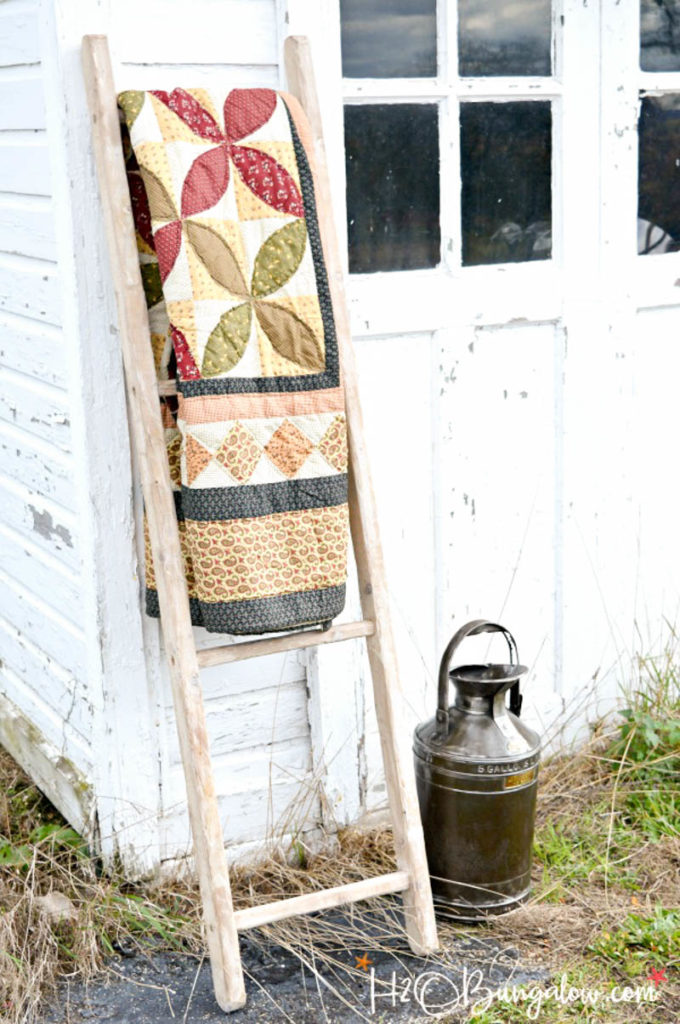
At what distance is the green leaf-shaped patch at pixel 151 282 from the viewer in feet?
9.46

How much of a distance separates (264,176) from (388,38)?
678 mm

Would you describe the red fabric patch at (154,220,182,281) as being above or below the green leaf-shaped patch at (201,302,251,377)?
above

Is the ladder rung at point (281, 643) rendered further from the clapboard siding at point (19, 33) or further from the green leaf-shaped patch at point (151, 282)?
the clapboard siding at point (19, 33)

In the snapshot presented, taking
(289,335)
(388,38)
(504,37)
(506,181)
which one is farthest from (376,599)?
(504,37)

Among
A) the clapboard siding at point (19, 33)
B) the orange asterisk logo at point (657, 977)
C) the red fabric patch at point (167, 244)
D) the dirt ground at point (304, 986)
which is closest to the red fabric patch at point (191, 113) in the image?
the red fabric patch at point (167, 244)

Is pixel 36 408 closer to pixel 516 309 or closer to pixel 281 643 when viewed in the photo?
pixel 281 643

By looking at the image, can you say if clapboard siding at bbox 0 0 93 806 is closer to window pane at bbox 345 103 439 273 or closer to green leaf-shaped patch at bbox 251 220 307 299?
green leaf-shaped patch at bbox 251 220 307 299

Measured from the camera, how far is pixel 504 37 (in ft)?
11.1

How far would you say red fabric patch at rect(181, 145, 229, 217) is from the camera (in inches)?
106

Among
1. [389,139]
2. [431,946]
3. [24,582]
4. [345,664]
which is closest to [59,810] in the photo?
[24,582]

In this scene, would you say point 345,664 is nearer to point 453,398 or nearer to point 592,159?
point 453,398

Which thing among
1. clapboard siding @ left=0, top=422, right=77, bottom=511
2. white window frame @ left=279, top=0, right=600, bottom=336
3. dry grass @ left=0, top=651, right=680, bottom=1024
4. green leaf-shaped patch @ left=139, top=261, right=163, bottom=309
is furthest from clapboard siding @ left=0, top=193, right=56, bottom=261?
dry grass @ left=0, top=651, right=680, bottom=1024

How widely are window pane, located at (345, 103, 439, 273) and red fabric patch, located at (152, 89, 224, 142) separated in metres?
0.53

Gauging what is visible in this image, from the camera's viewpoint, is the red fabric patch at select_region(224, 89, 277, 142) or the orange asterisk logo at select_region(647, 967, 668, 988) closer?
the red fabric patch at select_region(224, 89, 277, 142)
